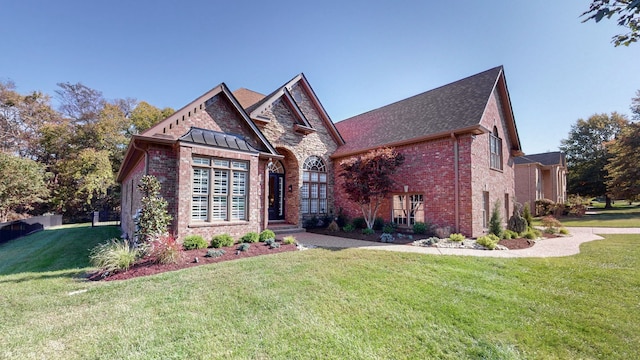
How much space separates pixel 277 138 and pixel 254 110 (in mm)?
1847

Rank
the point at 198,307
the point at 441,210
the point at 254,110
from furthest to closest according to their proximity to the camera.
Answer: the point at 254,110 → the point at 441,210 → the point at 198,307

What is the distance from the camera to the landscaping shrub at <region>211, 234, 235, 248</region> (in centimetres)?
834

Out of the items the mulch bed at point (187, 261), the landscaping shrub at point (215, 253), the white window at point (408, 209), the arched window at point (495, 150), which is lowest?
the mulch bed at point (187, 261)

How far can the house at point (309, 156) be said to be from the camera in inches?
341

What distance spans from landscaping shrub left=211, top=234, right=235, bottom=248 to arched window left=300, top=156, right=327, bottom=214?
Result: 6171 mm

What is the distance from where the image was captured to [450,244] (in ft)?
31.2

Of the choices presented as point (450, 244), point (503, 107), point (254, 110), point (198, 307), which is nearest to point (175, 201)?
point (198, 307)

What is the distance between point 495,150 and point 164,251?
50.5ft

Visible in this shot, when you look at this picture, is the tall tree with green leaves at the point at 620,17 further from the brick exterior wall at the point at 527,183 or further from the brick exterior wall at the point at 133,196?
the brick exterior wall at the point at 527,183

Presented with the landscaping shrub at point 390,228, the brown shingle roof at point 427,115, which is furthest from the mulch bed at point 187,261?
the brown shingle roof at point 427,115

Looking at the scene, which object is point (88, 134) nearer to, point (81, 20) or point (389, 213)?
point (81, 20)

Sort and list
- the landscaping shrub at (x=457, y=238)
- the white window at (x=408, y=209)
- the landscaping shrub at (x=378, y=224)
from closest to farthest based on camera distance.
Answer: the landscaping shrub at (x=457, y=238), the white window at (x=408, y=209), the landscaping shrub at (x=378, y=224)

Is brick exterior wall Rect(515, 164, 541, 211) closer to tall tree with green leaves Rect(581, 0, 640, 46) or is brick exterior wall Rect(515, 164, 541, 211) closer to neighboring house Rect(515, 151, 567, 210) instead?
neighboring house Rect(515, 151, 567, 210)

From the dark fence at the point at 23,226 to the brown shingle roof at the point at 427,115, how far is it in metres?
19.6
